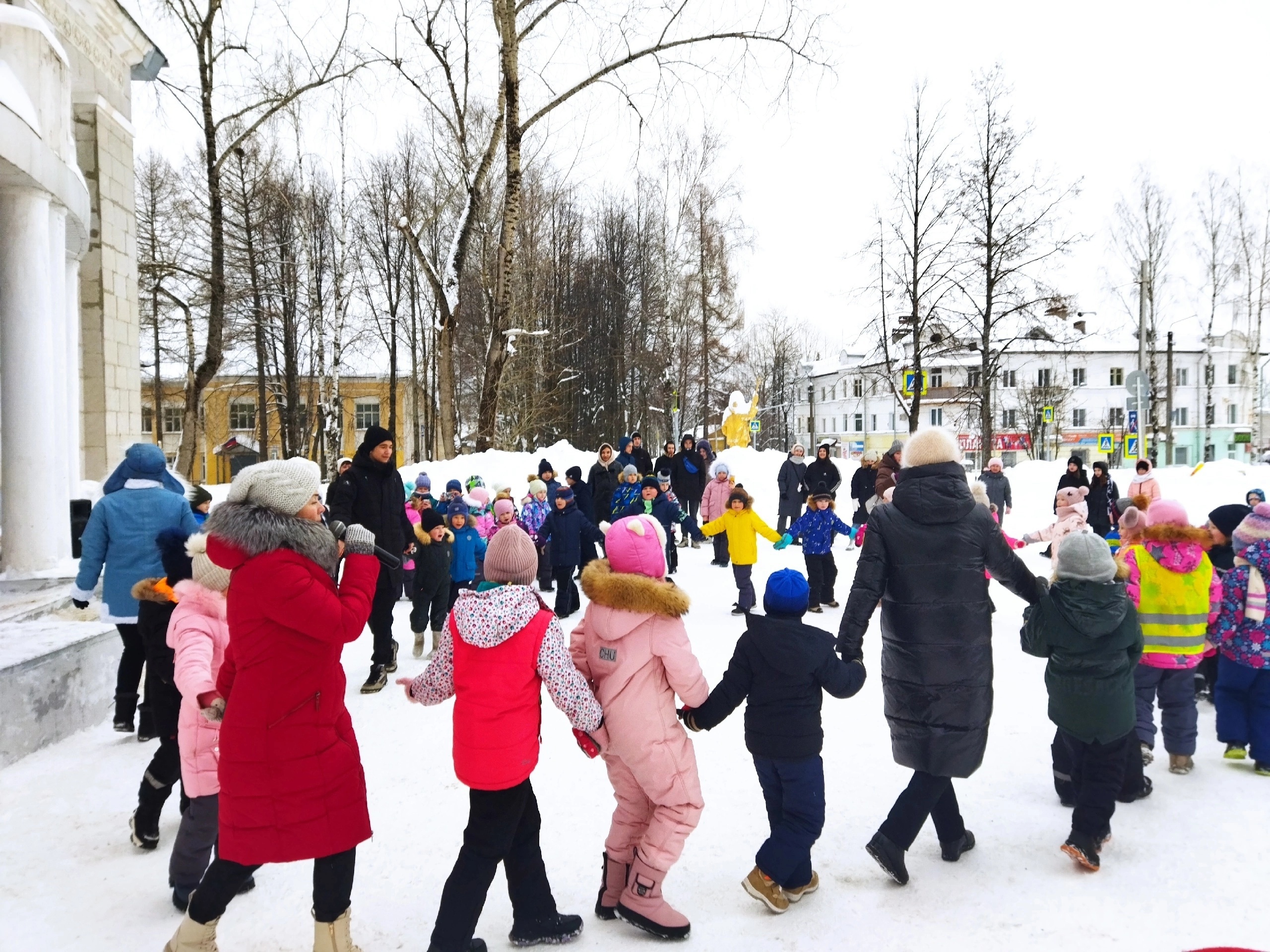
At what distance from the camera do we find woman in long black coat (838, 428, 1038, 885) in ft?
11.4

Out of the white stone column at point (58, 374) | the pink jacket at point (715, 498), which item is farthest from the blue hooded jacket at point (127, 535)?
the pink jacket at point (715, 498)

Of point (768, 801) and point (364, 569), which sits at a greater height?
point (364, 569)

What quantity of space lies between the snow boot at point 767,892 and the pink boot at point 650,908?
31cm

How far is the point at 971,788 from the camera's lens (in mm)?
4449

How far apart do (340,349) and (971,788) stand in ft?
85.5

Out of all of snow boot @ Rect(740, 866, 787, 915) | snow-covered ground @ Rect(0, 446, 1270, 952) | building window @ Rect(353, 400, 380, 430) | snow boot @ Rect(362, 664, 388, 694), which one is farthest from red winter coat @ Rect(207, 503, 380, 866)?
building window @ Rect(353, 400, 380, 430)

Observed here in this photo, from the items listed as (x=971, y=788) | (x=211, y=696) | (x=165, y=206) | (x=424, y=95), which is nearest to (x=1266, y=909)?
(x=971, y=788)

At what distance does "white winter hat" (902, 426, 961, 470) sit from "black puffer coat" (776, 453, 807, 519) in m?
11.4

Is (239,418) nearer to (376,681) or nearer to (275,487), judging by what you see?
(376,681)

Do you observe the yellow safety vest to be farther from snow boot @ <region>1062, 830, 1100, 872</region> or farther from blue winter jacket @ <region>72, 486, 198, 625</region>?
blue winter jacket @ <region>72, 486, 198, 625</region>

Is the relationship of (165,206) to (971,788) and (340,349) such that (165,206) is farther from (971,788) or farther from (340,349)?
(971,788)

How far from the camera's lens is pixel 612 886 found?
3.22 metres

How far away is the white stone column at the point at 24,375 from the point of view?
7012mm

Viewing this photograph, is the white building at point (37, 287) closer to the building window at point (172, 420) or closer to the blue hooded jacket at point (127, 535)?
the blue hooded jacket at point (127, 535)
